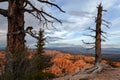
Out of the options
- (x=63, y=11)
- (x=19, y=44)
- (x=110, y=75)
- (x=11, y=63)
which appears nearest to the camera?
(x=11, y=63)

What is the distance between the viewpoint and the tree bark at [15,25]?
→ 16.4m

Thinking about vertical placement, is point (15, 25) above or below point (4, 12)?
below

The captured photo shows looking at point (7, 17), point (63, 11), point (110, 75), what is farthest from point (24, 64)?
point (110, 75)

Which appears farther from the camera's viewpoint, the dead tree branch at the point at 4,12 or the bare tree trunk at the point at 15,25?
the dead tree branch at the point at 4,12

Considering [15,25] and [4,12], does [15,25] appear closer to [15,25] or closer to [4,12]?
[15,25]

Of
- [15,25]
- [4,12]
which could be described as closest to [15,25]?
[15,25]

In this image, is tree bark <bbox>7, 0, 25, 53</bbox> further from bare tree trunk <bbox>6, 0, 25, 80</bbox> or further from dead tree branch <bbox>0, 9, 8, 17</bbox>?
dead tree branch <bbox>0, 9, 8, 17</bbox>

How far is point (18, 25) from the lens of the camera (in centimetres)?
1658

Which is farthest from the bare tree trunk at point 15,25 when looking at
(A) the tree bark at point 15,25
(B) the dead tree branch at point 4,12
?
(B) the dead tree branch at point 4,12

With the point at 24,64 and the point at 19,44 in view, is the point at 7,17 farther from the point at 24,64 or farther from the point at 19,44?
the point at 24,64

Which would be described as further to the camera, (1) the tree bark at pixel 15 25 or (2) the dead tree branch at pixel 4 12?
(2) the dead tree branch at pixel 4 12

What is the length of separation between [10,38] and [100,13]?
16.4 m

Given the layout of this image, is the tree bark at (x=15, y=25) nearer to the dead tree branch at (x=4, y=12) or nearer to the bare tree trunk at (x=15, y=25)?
the bare tree trunk at (x=15, y=25)

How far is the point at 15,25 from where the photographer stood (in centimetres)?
1656
